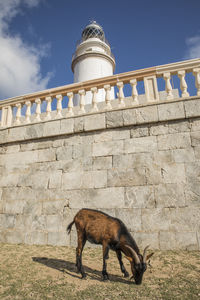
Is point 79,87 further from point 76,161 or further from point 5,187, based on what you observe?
point 5,187

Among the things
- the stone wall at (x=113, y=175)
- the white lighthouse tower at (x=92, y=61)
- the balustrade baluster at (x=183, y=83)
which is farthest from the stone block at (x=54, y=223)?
the white lighthouse tower at (x=92, y=61)

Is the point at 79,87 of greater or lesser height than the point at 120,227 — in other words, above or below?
above

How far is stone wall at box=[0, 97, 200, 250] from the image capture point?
4500 millimetres

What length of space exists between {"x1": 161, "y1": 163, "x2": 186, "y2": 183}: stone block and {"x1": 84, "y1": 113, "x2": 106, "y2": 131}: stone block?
75.6 inches

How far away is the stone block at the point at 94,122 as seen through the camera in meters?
5.52

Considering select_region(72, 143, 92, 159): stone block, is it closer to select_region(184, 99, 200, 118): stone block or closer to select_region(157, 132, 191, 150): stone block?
select_region(157, 132, 191, 150): stone block

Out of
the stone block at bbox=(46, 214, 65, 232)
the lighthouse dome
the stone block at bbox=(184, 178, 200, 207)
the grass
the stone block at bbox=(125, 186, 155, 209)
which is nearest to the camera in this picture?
the grass

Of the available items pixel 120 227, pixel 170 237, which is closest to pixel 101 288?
pixel 120 227

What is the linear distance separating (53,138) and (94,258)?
134 inches

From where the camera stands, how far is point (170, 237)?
170 inches

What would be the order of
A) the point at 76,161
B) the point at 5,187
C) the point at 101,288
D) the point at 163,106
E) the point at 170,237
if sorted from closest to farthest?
the point at 101,288 < the point at 170,237 < the point at 163,106 < the point at 76,161 < the point at 5,187

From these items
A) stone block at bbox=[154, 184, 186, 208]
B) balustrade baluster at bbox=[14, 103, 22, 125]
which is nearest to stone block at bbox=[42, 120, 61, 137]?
balustrade baluster at bbox=[14, 103, 22, 125]

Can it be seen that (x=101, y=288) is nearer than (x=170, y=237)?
Yes

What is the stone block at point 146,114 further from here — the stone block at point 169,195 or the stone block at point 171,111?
the stone block at point 169,195
